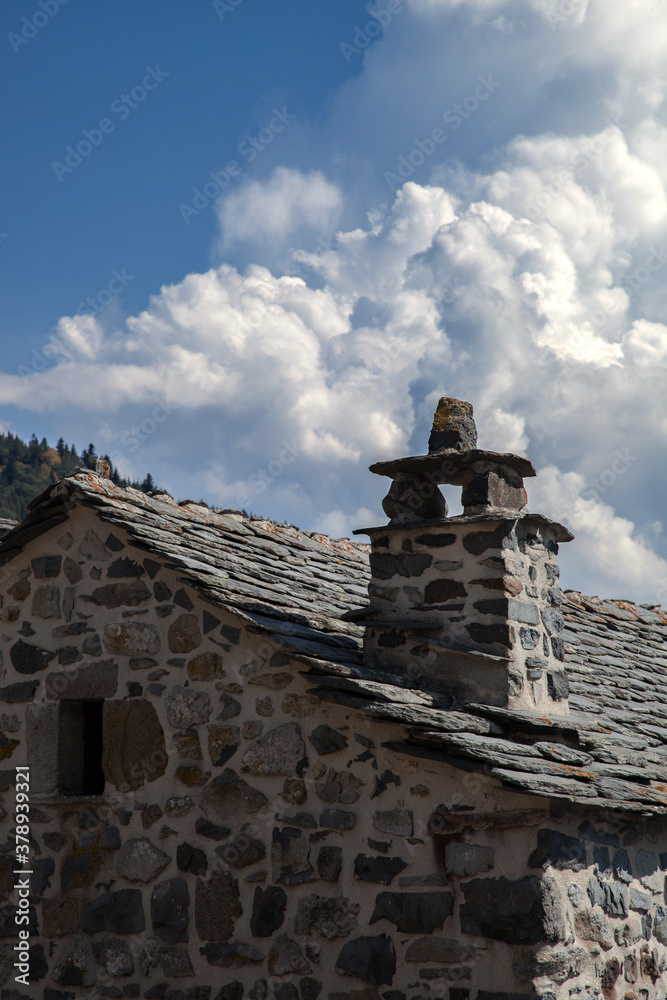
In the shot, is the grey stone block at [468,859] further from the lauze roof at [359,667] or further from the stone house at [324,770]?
the lauze roof at [359,667]

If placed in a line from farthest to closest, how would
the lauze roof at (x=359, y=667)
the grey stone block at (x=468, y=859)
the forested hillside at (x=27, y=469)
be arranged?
1. the forested hillside at (x=27, y=469)
2. the lauze roof at (x=359, y=667)
3. the grey stone block at (x=468, y=859)

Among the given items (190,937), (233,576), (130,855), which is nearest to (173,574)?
(233,576)

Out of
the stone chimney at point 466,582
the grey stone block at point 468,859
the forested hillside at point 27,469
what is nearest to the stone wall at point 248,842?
the grey stone block at point 468,859

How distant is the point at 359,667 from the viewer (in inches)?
225

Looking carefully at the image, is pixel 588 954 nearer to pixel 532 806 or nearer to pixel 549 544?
pixel 532 806

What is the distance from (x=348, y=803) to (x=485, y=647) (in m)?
1.30

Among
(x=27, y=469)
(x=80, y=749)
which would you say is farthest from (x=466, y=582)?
(x=27, y=469)

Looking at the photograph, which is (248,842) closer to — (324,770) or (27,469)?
(324,770)

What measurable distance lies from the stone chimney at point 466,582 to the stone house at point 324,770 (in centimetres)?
2

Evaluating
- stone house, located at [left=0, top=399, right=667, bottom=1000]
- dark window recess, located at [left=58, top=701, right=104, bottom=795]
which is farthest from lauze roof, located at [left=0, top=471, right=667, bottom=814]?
dark window recess, located at [left=58, top=701, right=104, bottom=795]

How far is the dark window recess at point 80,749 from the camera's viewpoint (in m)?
6.49

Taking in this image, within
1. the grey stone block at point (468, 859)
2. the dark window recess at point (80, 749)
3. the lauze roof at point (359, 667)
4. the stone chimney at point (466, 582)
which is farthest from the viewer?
the dark window recess at point (80, 749)

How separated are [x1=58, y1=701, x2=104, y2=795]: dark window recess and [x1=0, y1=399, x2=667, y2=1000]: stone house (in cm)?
2

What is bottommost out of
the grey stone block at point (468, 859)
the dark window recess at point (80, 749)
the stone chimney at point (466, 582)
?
the grey stone block at point (468, 859)
